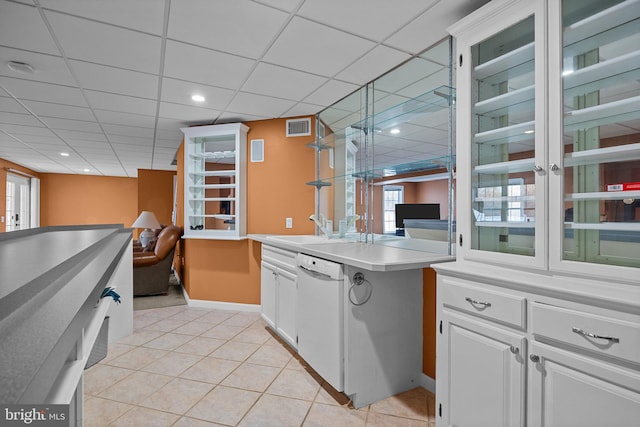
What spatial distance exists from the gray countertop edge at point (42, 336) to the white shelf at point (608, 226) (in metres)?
1.65

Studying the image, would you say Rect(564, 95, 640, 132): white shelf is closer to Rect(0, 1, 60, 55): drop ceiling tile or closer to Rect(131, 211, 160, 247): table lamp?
Rect(0, 1, 60, 55): drop ceiling tile

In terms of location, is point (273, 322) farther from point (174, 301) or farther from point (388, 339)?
point (174, 301)

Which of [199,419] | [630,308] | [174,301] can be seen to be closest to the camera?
[630,308]

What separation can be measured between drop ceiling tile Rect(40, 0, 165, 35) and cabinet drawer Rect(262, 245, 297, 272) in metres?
1.85

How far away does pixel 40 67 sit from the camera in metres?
2.53

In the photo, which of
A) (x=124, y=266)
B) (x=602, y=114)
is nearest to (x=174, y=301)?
(x=124, y=266)

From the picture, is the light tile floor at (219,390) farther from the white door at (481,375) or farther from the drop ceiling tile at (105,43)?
the drop ceiling tile at (105,43)

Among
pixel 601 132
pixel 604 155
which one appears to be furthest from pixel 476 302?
pixel 601 132

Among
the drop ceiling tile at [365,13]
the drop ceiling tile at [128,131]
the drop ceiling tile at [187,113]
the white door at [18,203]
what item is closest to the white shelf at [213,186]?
the drop ceiling tile at [187,113]

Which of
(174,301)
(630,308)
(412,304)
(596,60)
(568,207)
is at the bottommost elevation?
(174,301)

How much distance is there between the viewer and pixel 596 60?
135 centimetres

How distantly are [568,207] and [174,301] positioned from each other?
4591 mm

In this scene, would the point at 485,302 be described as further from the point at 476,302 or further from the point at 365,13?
the point at 365,13

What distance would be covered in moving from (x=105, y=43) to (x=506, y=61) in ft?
8.27
